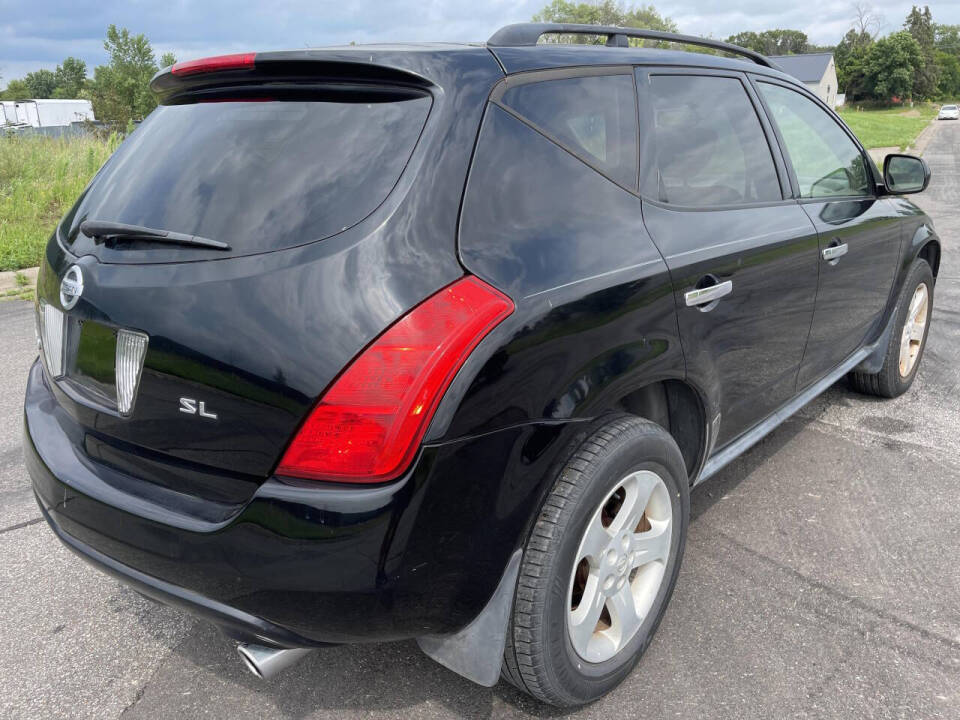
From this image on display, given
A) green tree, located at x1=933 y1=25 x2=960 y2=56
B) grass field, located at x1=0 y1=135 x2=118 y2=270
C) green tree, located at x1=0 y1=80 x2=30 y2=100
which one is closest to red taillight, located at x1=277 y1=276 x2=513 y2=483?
grass field, located at x1=0 y1=135 x2=118 y2=270

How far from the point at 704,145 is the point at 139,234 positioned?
1.86m

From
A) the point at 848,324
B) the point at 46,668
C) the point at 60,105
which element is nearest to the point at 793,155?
the point at 848,324

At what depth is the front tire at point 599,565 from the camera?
1939 mm

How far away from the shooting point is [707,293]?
2467mm

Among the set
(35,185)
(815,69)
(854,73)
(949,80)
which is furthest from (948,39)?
(35,185)

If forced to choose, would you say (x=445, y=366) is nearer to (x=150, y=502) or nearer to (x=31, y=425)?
(x=150, y=502)

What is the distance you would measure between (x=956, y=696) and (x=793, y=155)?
81.9 inches

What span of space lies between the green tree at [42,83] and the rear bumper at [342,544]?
133 metres

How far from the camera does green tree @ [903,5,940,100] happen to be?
11531 cm

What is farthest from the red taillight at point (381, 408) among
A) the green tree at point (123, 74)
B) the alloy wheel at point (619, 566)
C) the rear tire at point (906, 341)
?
the green tree at point (123, 74)

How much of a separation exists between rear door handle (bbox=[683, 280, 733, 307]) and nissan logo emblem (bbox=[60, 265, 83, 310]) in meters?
1.65

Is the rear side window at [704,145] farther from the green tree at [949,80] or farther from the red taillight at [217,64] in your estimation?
the green tree at [949,80]

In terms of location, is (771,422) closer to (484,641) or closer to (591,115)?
(591,115)

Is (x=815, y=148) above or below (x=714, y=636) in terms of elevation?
above
